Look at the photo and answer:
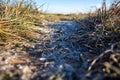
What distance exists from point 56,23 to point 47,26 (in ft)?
1.21

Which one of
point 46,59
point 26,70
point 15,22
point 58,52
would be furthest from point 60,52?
point 15,22

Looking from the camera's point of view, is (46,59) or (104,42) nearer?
(46,59)

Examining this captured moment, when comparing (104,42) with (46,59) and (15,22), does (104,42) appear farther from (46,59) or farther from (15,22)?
(15,22)

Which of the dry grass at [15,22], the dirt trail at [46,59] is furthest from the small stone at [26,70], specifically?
the dry grass at [15,22]

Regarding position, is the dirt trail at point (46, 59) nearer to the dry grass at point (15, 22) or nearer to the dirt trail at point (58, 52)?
the dirt trail at point (58, 52)

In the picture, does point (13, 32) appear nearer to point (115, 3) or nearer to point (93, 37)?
point (93, 37)

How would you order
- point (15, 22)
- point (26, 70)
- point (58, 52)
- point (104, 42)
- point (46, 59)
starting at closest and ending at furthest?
point (26, 70)
point (46, 59)
point (58, 52)
point (104, 42)
point (15, 22)

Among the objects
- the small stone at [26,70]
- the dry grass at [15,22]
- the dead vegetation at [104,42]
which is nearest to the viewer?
the dead vegetation at [104,42]

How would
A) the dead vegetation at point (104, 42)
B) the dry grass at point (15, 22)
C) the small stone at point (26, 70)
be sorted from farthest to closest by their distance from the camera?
1. the dry grass at point (15, 22)
2. the small stone at point (26, 70)
3. the dead vegetation at point (104, 42)

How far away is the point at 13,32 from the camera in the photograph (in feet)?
12.0

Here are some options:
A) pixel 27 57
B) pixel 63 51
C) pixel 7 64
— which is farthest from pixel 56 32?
pixel 7 64

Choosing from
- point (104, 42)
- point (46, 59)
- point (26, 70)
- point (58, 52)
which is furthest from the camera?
point (104, 42)

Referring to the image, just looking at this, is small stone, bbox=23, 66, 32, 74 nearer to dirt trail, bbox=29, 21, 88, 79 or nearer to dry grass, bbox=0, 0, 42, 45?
dirt trail, bbox=29, 21, 88, 79

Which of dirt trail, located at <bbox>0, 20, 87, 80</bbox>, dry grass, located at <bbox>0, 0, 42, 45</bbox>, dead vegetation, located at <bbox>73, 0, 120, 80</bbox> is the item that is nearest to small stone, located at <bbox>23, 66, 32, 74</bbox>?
dirt trail, located at <bbox>0, 20, 87, 80</bbox>
